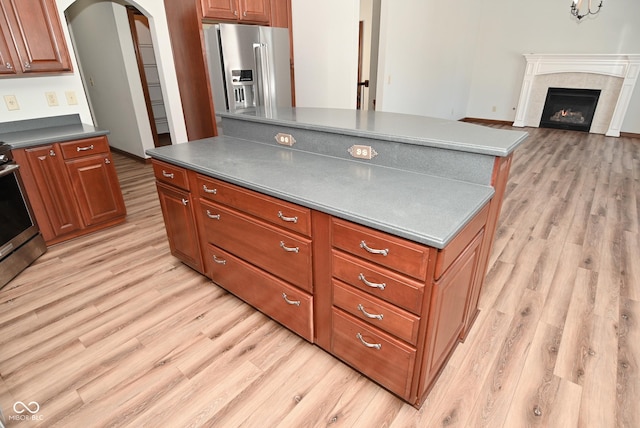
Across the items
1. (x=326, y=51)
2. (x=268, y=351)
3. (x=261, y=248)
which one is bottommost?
(x=268, y=351)

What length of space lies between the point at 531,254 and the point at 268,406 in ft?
7.52

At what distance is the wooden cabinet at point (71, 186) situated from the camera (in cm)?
262

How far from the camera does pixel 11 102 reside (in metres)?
2.80

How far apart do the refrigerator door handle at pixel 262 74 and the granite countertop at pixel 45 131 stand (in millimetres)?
1605

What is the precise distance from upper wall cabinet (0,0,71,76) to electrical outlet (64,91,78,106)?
1.24 feet

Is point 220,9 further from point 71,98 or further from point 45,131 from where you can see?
point 45,131

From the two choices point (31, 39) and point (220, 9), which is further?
point (220, 9)

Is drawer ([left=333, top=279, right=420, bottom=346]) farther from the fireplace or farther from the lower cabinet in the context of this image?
the fireplace

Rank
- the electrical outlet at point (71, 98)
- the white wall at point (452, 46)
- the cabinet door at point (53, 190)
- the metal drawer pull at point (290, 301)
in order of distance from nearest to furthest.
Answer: the metal drawer pull at point (290, 301) < the cabinet door at point (53, 190) < the electrical outlet at point (71, 98) < the white wall at point (452, 46)

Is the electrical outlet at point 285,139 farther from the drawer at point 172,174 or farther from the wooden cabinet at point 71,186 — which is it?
the wooden cabinet at point 71,186

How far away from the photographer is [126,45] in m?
4.39

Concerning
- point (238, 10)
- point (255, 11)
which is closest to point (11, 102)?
point (238, 10)

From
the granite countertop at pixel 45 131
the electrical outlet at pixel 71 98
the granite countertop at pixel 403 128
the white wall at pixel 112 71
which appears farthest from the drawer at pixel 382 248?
the white wall at pixel 112 71

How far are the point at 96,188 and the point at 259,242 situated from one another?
2105mm
